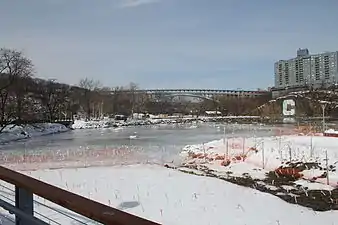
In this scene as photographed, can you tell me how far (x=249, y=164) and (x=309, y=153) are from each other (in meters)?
2.46

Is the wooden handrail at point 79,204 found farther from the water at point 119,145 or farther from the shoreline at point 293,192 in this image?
the water at point 119,145

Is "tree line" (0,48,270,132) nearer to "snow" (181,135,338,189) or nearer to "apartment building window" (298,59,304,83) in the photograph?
"snow" (181,135,338,189)

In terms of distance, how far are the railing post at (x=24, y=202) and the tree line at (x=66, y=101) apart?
1794 inches

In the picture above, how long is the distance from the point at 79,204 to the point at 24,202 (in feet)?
2.37

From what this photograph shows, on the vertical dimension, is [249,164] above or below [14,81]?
below

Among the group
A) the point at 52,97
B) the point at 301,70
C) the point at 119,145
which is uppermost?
the point at 301,70

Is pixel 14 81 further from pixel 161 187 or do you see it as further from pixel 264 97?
pixel 264 97

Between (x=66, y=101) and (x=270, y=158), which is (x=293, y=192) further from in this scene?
(x=66, y=101)

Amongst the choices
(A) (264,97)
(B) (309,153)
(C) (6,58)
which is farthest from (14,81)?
(A) (264,97)

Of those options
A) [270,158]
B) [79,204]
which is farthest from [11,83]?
[79,204]

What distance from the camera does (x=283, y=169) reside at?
49.3 ft

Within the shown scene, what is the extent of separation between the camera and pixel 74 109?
310 feet

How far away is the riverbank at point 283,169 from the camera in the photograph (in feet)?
37.3

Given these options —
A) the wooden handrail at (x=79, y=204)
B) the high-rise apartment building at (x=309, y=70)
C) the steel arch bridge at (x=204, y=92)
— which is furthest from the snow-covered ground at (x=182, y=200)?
the high-rise apartment building at (x=309, y=70)
